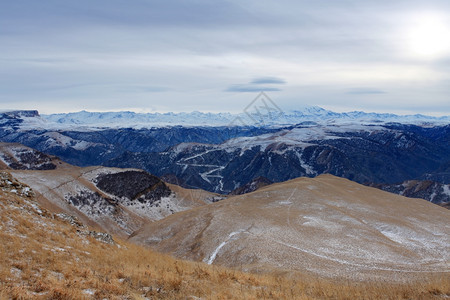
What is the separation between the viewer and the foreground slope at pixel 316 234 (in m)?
27.6

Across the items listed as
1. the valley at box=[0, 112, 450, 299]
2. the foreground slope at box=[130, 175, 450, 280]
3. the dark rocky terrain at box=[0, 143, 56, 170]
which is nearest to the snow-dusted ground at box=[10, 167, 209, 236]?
the valley at box=[0, 112, 450, 299]

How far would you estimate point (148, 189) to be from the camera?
133500 millimetres

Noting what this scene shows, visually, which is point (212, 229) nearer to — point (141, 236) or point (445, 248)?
point (141, 236)

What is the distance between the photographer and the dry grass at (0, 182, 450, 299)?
1130cm

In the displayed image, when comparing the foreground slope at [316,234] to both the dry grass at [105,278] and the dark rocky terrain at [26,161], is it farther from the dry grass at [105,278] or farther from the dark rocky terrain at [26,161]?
the dark rocky terrain at [26,161]

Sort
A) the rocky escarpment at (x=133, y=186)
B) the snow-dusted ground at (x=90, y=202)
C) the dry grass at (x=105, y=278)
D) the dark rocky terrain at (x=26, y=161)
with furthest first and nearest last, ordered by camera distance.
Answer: the dark rocky terrain at (x=26, y=161) → the rocky escarpment at (x=133, y=186) → the snow-dusted ground at (x=90, y=202) → the dry grass at (x=105, y=278)

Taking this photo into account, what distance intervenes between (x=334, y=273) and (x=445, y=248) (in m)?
17.4

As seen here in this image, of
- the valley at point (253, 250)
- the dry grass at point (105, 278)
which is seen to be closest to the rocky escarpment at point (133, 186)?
the valley at point (253, 250)

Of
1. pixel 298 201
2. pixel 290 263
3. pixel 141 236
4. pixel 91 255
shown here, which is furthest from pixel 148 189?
pixel 91 255

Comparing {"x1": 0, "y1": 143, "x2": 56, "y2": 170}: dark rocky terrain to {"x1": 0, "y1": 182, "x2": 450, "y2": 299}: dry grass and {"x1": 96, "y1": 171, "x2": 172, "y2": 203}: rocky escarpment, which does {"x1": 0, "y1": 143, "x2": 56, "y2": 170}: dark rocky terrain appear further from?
{"x1": 0, "y1": 182, "x2": 450, "y2": 299}: dry grass

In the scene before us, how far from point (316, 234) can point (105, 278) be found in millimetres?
27985

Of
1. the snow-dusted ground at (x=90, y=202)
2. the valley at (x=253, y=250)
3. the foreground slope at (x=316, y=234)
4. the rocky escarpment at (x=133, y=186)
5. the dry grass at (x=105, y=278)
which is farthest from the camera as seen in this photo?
the rocky escarpment at (x=133, y=186)

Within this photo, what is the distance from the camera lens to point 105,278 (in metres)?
12.8

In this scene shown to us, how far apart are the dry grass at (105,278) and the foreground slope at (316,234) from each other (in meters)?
9.74
